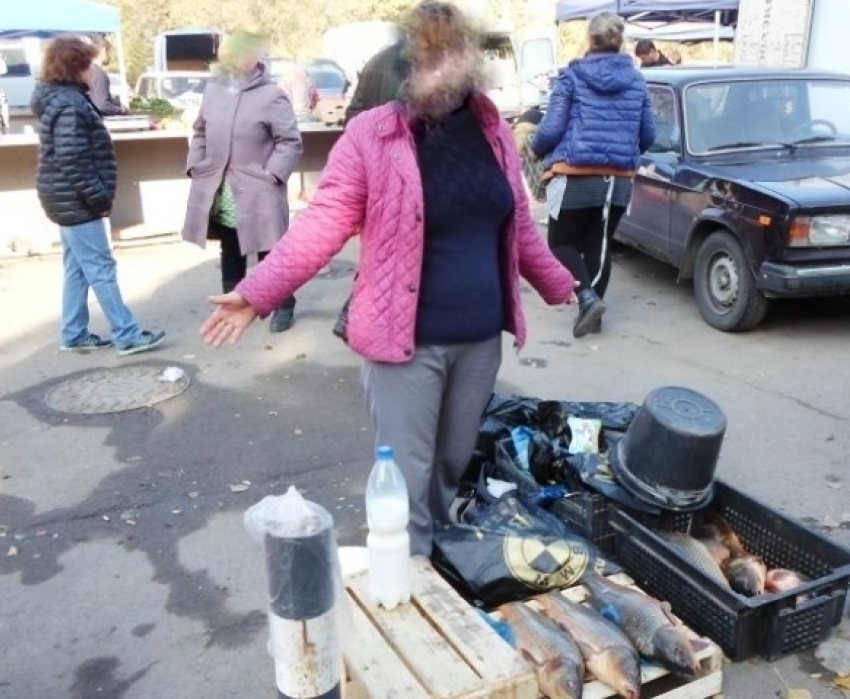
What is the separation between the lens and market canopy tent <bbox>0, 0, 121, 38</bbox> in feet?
46.3

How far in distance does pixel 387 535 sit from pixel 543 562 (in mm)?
751

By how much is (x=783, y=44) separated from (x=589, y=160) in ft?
25.7

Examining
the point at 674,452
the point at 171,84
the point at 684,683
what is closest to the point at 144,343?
the point at 674,452

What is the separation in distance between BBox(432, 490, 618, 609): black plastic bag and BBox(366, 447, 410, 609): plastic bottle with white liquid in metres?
0.45

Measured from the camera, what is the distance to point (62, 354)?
6352 millimetres

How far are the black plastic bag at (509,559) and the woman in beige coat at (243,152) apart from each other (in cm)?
341

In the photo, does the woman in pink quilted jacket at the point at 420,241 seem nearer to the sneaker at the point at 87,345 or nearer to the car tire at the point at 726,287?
the car tire at the point at 726,287

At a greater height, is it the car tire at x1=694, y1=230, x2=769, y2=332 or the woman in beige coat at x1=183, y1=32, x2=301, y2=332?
the woman in beige coat at x1=183, y1=32, x2=301, y2=332

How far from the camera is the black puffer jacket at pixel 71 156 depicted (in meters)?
→ 5.51

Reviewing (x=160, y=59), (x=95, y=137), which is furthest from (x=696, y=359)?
(x=160, y=59)

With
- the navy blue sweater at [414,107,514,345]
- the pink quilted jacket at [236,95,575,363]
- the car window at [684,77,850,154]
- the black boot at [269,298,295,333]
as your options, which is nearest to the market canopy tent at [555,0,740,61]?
the car window at [684,77,850,154]

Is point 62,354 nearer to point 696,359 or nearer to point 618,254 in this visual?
point 696,359

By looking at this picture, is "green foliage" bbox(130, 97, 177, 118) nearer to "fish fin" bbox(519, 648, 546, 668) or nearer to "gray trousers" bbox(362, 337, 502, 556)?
"gray trousers" bbox(362, 337, 502, 556)

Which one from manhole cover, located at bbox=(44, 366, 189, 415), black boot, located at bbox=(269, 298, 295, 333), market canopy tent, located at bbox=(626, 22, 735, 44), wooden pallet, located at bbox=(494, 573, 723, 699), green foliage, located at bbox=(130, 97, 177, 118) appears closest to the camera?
wooden pallet, located at bbox=(494, 573, 723, 699)
